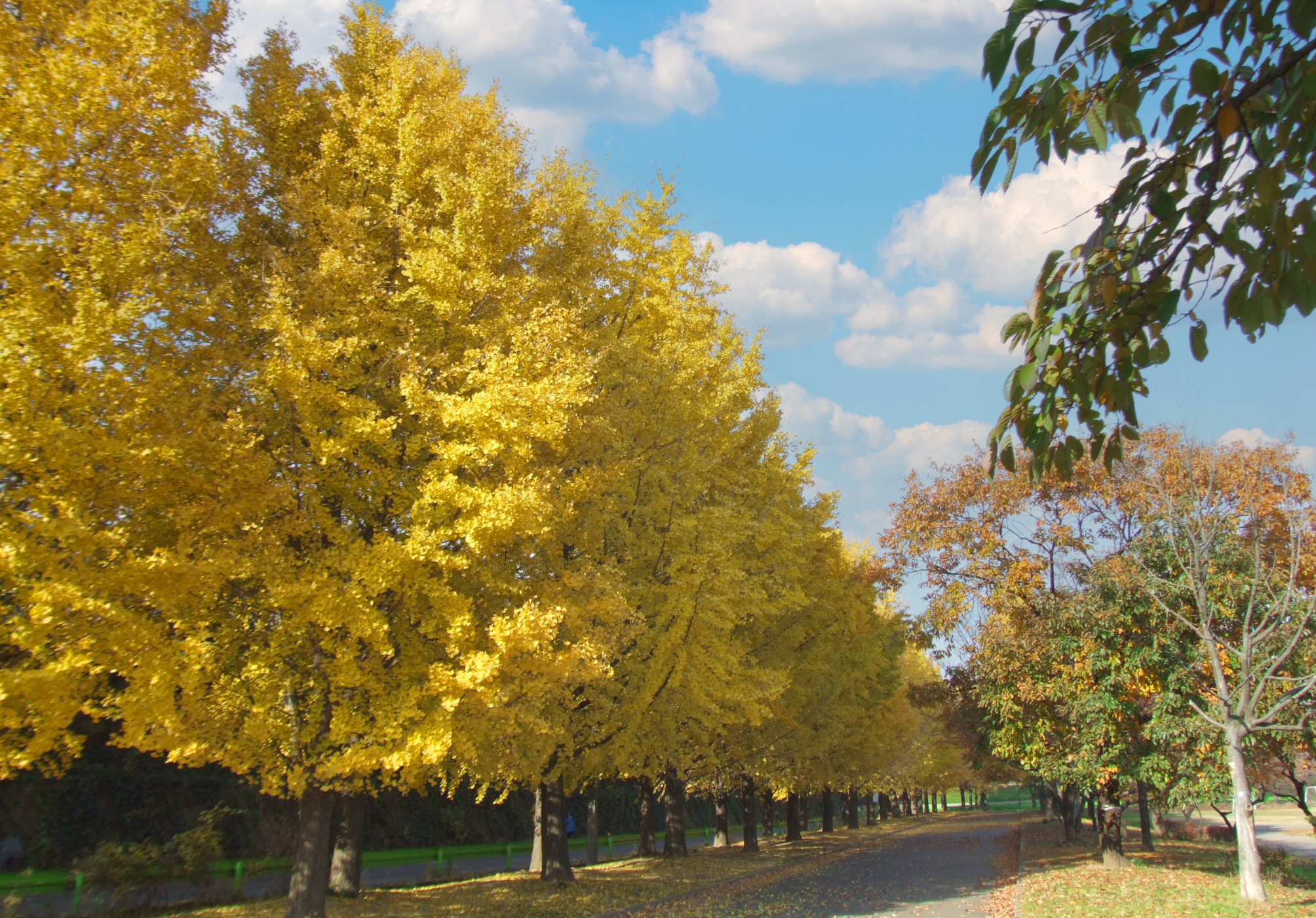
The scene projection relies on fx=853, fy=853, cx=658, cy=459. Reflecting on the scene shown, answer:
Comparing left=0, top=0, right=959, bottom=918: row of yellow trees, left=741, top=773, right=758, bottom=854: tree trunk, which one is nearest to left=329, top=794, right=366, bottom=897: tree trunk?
left=0, top=0, right=959, bottom=918: row of yellow trees

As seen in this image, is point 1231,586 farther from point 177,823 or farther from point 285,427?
point 177,823

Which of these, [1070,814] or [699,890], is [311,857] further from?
[1070,814]

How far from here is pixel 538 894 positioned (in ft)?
46.9

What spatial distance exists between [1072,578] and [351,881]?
15138mm

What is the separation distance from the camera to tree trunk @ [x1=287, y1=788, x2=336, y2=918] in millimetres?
9133

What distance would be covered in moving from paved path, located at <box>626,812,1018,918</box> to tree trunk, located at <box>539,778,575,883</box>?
2.33 meters

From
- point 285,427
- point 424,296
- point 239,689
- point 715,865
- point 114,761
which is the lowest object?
point 715,865

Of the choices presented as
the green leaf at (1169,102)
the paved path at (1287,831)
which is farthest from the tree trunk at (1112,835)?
the green leaf at (1169,102)

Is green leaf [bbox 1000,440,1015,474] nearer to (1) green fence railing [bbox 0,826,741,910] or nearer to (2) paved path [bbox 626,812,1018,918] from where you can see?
(2) paved path [bbox 626,812,1018,918]

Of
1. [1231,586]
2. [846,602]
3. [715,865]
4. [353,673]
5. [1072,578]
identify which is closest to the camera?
[353,673]

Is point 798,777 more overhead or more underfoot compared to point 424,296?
more underfoot

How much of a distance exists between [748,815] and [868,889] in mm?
10085

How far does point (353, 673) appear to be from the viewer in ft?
28.0

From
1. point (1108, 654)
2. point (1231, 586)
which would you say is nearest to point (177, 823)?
point (1108, 654)
